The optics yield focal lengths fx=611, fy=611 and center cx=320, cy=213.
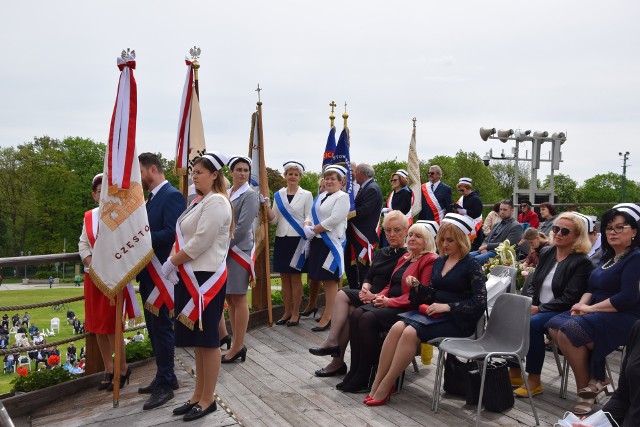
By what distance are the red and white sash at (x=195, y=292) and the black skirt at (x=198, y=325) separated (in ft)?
0.10

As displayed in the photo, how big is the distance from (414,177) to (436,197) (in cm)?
73

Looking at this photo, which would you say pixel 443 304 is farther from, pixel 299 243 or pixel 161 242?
pixel 299 243

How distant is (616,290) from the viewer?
4215 mm

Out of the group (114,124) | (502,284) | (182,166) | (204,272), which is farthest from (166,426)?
(502,284)

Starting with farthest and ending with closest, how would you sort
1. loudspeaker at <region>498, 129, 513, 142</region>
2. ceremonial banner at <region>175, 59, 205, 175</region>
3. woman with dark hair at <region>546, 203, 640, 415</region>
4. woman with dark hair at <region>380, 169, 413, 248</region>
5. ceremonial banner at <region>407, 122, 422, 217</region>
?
loudspeaker at <region>498, 129, 513, 142</region>
ceremonial banner at <region>407, 122, 422, 217</region>
woman with dark hair at <region>380, 169, 413, 248</region>
ceremonial banner at <region>175, 59, 205, 175</region>
woman with dark hair at <region>546, 203, 640, 415</region>

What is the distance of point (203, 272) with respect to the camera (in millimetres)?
4047

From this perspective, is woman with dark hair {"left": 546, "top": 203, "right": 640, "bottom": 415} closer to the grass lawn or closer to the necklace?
the necklace

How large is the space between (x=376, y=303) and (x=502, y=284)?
4.65ft

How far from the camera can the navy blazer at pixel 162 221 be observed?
4.49 meters

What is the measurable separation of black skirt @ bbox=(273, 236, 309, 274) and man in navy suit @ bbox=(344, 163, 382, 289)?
0.66m

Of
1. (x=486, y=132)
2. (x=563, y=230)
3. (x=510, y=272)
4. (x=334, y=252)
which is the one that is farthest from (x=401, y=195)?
(x=486, y=132)

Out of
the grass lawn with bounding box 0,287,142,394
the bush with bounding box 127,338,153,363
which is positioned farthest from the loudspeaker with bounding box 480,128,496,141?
the grass lawn with bounding box 0,287,142,394

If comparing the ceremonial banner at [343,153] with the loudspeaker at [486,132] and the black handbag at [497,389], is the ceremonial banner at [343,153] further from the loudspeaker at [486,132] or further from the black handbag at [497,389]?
the loudspeaker at [486,132]

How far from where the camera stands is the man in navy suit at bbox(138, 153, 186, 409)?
4.50 meters
